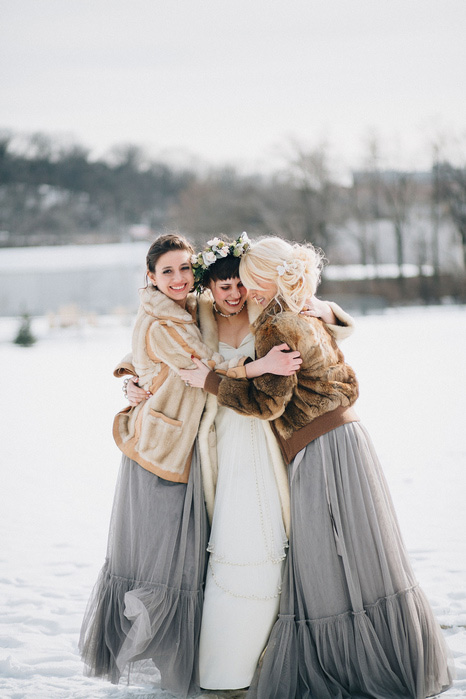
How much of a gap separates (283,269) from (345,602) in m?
1.46

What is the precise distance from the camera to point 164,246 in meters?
3.41

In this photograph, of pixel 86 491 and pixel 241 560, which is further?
pixel 86 491

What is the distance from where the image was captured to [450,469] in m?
7.28

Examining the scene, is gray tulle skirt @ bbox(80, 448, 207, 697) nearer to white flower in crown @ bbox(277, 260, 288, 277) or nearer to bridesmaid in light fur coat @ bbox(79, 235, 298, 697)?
bridesmaid in light fur coat @ bbox(79, 235, 298, 697)

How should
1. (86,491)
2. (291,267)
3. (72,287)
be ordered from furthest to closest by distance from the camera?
(72,287), (86,491), (291,267)

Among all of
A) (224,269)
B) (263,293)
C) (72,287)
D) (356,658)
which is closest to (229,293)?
(224,269)

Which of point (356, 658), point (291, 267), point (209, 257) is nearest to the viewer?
point (356, 658)

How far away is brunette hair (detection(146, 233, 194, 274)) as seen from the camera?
342 cm

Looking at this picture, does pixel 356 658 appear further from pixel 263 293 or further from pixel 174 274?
pixel 174 274

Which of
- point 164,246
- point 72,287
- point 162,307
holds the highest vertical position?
point 164,246

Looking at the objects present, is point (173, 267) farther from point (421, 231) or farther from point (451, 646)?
point (421, 231)

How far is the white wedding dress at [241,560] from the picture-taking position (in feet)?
10.3

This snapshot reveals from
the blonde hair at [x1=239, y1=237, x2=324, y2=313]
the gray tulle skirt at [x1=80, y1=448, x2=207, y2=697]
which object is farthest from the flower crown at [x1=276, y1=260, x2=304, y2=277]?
the gray tulle skirt at [x1=80, y1=448, x2=207, y2=697]

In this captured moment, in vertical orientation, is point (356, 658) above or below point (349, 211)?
below
